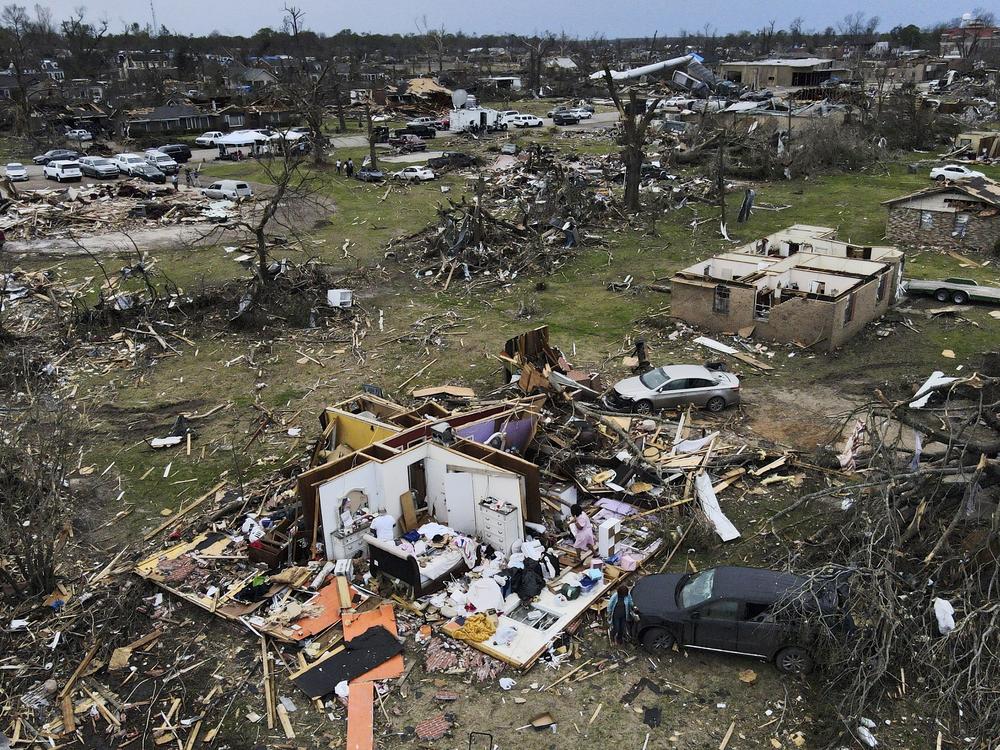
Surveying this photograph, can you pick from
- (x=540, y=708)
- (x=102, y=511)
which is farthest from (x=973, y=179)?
(x=102, y=511)

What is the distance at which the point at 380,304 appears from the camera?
24391mm

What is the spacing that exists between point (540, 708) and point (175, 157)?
156ft

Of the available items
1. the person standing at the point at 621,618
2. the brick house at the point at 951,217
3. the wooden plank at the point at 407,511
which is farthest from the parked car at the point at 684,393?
the brick house at the point at 951,217

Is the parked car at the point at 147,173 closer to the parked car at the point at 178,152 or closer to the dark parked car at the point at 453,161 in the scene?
the parked car at the point at 178,152

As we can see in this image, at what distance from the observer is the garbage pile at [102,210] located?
33375 millimetres

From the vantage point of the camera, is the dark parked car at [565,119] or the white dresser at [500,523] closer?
the white dresser at [500,523]

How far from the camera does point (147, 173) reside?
42.3 metres

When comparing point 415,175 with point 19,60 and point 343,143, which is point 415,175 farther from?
point 19,60

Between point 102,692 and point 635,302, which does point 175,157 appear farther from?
point 102,692

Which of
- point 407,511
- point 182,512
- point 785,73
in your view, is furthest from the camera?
point 785,73

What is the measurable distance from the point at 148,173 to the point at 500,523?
38.2 meters

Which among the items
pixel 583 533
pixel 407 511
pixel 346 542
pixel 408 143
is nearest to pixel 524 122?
pixel 408 143

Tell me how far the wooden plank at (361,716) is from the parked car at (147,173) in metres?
38.8

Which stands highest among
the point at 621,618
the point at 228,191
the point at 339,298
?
the point at 228,191
